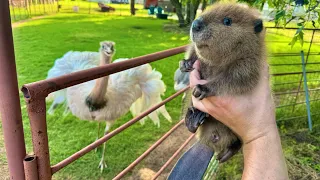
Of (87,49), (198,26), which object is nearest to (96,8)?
(87,49)

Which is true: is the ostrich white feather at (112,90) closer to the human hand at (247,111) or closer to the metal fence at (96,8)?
the human hand at (247,111)

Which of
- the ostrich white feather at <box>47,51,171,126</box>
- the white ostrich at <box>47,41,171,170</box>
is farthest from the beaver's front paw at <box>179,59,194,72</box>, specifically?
the ostrich white feather at <box>47,51,171,126</box>

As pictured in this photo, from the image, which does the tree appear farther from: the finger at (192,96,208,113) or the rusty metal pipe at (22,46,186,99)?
the rusty metal pipe at (22,46,186,99)

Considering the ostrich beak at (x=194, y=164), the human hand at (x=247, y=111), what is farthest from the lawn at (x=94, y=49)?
the ostrich beak at (x=194, y=164)

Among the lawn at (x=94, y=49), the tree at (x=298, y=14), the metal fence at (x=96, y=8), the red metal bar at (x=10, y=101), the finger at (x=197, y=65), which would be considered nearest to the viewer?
the red metal bar at (x=10, y=101)

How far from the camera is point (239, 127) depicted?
127 cm

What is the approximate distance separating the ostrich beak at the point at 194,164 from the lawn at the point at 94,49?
0.62 metres

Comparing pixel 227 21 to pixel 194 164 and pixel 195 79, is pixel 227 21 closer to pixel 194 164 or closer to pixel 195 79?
pixel 195 79

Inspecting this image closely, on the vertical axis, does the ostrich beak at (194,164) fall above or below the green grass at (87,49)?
above

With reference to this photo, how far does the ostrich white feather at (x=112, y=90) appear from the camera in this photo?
3420 mm

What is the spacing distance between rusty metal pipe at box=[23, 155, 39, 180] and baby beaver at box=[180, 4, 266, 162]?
72 cm

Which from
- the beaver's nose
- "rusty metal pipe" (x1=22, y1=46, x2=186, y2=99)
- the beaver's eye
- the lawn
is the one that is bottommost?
the lawn

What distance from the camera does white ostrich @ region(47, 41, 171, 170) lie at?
330 cm

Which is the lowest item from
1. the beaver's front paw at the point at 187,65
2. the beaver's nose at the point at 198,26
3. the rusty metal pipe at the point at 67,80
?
the beaver's front paw at the point at 187,65
